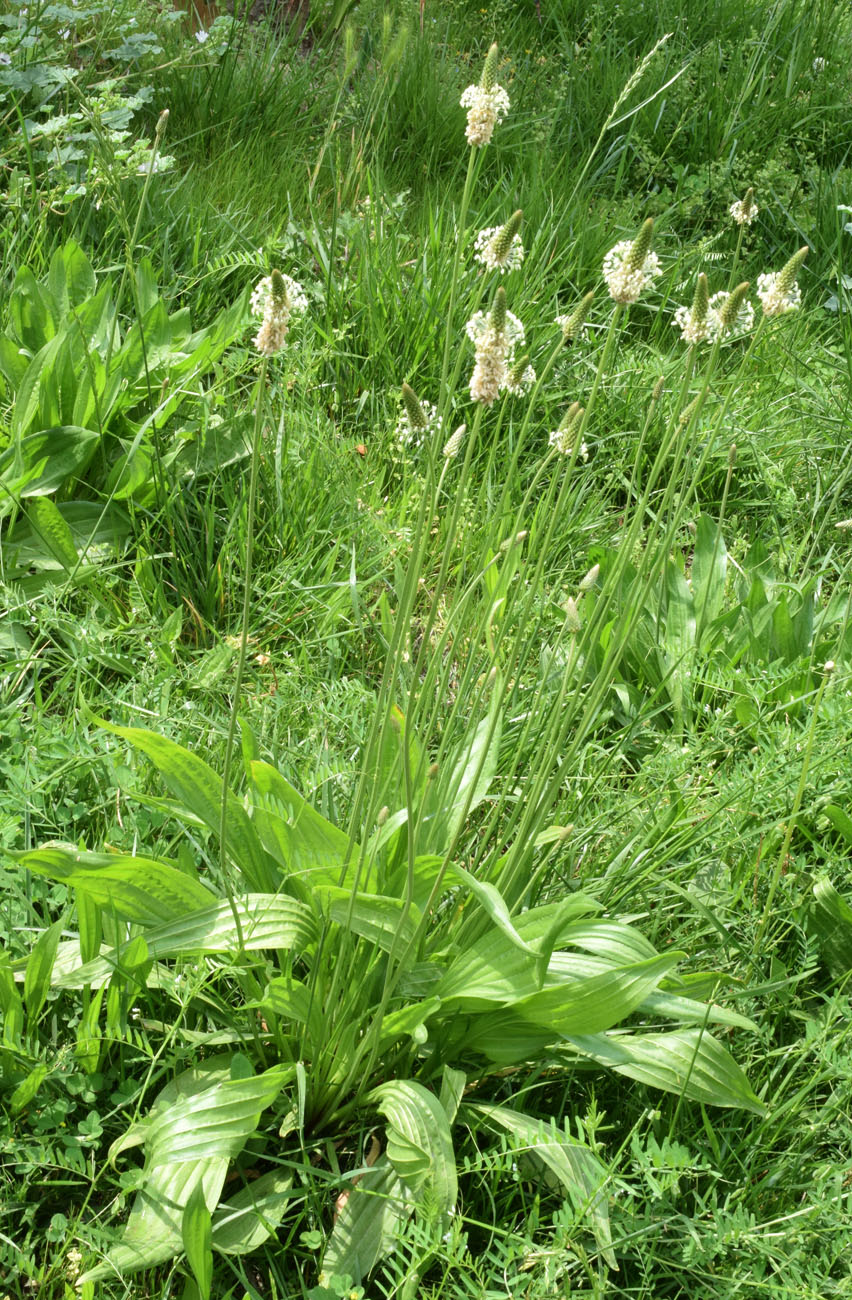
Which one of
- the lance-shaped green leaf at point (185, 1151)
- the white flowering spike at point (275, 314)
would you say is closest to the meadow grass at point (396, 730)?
the lance-shaped green leaf at point (185, 1151)

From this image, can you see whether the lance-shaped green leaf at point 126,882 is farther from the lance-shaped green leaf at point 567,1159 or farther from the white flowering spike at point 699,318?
the white flowering spike at point 699,318

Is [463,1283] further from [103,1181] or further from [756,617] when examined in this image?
[756,617]

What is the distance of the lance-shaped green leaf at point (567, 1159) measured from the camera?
53.1 inches

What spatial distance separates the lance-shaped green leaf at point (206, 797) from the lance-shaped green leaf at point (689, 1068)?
21.7 inches

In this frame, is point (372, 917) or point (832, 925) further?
point (832, 925)

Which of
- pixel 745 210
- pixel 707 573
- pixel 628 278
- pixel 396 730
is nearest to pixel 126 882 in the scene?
pixel 396 730

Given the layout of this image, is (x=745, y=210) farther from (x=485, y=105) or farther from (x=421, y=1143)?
(x=421, y=1143)

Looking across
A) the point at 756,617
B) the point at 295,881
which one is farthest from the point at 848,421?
the point at 295,881

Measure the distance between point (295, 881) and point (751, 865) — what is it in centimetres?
85

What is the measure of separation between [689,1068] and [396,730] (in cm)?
63

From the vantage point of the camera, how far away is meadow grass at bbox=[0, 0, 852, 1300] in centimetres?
145

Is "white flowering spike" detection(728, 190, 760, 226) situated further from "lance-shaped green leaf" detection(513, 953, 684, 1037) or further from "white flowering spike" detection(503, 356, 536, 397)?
"lance-shaped green leaf" detection(513, 953, 684, 1037)

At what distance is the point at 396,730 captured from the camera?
1.46 meters

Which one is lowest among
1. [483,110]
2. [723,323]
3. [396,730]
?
[396,730]
